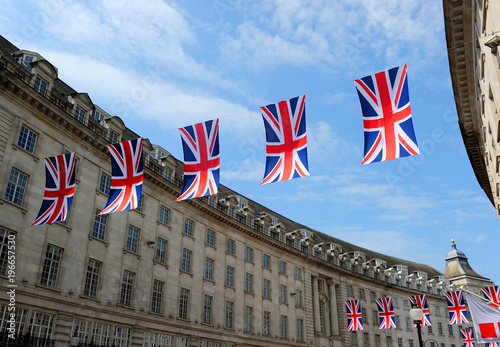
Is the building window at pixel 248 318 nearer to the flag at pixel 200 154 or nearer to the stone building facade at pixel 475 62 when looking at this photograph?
the stone building facade at pixel 475 62

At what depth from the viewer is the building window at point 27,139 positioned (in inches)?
1110

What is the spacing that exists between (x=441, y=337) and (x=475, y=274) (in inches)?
895

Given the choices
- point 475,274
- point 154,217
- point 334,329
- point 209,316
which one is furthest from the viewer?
point 475,274

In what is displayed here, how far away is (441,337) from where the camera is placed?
8025 cm

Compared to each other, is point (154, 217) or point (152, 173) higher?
point (152, 173)

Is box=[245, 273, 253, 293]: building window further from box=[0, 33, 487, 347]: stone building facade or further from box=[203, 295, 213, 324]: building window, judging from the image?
box=[203, 295, 213, 324]: building window

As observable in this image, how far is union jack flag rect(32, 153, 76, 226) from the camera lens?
21645mm

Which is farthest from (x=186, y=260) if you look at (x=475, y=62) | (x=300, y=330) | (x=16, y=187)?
(x=475, y=62)

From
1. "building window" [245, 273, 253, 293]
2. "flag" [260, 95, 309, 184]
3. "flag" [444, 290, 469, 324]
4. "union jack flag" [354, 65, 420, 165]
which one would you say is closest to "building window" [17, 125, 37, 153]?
"flag" [260, 95, 309, 184]

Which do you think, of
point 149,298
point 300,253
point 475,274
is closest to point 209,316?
point 149,298

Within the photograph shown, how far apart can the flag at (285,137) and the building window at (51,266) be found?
55.3 feet

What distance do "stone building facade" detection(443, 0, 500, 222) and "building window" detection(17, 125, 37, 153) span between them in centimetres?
2533

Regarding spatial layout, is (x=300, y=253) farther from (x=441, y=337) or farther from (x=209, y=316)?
(x=441, y=337)

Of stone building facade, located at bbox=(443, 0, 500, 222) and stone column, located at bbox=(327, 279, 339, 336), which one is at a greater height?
stone building facade, located at bbox=(443, 0, 500, 222)
